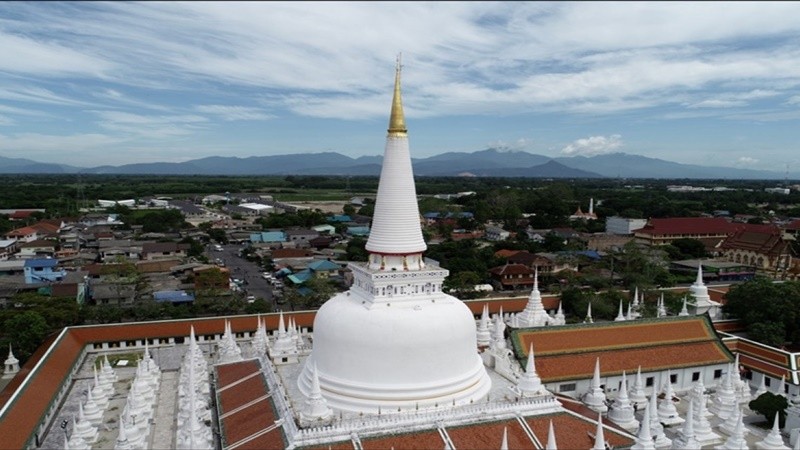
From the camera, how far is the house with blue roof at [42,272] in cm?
5678

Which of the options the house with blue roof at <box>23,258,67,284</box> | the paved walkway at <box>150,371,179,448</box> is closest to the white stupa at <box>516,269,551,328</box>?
the paved walkway at <box>150,371,179,448</box>

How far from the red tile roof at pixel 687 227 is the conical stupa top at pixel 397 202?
70845mm

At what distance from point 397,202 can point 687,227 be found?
247 feet

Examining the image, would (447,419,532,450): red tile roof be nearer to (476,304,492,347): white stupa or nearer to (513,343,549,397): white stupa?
(513,343,549,397): white stupa

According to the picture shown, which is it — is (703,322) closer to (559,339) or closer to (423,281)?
(559,339)

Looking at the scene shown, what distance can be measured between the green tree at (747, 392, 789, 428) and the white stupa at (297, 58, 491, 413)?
1320 centimetres

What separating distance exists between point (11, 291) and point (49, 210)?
231ft

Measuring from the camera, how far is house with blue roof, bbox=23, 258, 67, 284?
186 feet

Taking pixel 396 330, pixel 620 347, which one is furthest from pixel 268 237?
pixel 396 330

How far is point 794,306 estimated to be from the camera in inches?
1415

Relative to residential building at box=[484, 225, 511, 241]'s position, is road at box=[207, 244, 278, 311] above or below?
below

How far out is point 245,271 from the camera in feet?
220

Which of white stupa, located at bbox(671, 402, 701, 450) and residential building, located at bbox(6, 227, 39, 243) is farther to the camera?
residential building, located at bbox(6, 227, 39, 243)

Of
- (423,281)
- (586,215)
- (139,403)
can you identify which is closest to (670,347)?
(423,281)
